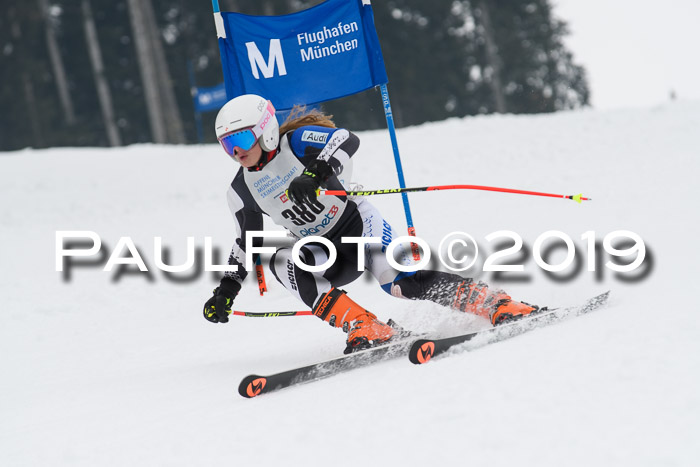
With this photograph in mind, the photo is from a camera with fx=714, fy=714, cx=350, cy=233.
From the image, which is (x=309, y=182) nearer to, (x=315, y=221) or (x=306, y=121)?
(x=315, y=221)

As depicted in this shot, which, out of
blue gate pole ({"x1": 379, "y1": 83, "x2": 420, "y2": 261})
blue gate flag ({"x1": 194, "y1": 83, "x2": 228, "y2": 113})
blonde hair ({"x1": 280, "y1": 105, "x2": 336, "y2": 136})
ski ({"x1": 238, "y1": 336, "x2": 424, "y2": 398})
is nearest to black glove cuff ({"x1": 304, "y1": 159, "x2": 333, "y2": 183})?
blonde hair ({"x1": 280, "y1": 105, "x2": 336, "y2": 136})

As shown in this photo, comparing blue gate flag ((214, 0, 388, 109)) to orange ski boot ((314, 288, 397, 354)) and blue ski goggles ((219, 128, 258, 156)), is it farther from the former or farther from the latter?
orange ski boot ((314, 288, 397, 354))

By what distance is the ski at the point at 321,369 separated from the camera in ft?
10.5

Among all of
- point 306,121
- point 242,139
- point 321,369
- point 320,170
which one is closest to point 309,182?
point 320,170

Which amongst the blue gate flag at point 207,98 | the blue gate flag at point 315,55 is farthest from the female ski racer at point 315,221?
the blue gate flag at point 207,98

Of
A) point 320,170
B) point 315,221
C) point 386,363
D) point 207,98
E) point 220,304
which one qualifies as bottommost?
point 386,363

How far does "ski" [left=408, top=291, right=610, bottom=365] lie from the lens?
10.3 ft

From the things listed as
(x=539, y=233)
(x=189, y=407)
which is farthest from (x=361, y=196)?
(x=539, y=233)

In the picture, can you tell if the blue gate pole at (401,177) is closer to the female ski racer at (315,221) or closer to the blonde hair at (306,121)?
the female ski racer at (315,221)

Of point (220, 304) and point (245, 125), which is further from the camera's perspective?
A: point (220, 304)

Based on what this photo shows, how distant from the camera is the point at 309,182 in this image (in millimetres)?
3512

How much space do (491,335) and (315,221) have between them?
1.21 meters

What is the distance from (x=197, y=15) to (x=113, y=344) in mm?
25196

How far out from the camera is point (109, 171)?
1310 centimetres
